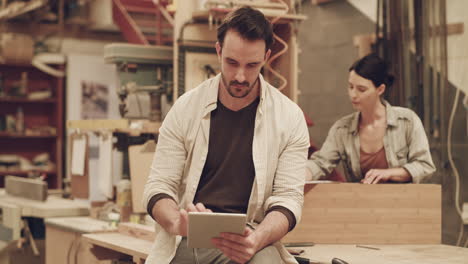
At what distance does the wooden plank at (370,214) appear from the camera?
105 inches

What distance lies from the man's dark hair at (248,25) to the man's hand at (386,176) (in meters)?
1.00

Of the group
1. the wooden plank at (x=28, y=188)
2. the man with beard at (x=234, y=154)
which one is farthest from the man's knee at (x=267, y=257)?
the wooden plank at (x=28, y=188)

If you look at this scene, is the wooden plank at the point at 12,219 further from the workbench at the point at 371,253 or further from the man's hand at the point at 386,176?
the man's hand at the point at 386,176

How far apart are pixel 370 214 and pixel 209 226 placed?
3.49 feet

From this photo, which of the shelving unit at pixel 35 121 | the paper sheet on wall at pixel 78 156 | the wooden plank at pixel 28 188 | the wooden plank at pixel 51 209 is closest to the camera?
the wooden plank at pixel 51 209

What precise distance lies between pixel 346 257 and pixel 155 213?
2.46 ft

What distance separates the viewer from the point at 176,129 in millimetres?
2217

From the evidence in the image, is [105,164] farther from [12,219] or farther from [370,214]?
[370,214]

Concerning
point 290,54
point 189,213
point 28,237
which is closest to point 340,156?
point 290,54

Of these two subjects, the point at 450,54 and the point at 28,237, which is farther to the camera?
the point at 28,237

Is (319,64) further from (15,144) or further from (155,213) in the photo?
(15,144)

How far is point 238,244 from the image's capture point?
1.92 metres

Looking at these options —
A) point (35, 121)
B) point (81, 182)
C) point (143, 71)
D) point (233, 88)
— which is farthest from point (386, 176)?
point (35, 121)

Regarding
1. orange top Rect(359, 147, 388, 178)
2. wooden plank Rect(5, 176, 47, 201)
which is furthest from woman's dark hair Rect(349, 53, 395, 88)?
wooden plank Rect(5, 176, 47, 201)
